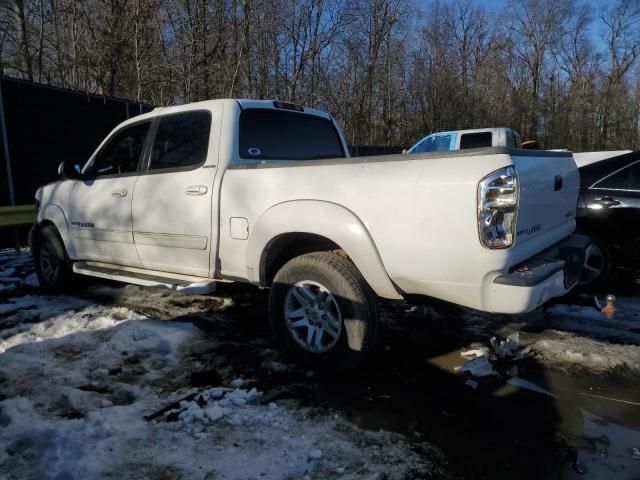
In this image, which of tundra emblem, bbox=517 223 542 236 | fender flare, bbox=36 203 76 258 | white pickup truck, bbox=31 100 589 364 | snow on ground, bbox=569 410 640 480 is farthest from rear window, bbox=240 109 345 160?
snow on ground, bbox=569 410 640 480

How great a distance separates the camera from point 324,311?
354cm

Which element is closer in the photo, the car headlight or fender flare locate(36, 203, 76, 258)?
the car headlight

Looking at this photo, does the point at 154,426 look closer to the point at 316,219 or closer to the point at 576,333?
the point at 316,219

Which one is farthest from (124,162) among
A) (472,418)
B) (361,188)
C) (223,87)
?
(223,87)

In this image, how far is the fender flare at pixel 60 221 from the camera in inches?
217

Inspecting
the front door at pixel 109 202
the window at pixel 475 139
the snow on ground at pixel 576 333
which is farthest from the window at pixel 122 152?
the window at pixel 475 139

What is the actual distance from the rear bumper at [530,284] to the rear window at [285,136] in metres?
2.31

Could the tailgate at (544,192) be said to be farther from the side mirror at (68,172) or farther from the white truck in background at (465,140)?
the white truck in background at (465,140)

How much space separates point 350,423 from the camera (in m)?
2.96

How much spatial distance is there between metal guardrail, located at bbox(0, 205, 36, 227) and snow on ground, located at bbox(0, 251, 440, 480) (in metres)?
4.46

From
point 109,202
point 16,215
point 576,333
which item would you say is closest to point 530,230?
point 576,333

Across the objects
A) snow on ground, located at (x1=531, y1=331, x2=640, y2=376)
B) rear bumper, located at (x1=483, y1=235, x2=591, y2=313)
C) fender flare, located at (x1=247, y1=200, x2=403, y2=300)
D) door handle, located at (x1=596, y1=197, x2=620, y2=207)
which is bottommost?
snow on ground, located at (x1=531, y1=331, x2=640, y2=376)

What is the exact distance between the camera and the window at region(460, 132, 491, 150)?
37.4 ft

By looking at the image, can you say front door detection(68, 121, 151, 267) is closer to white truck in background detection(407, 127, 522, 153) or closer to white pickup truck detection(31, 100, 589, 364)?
white pickup truck detection(31, 100, 589, 364)
